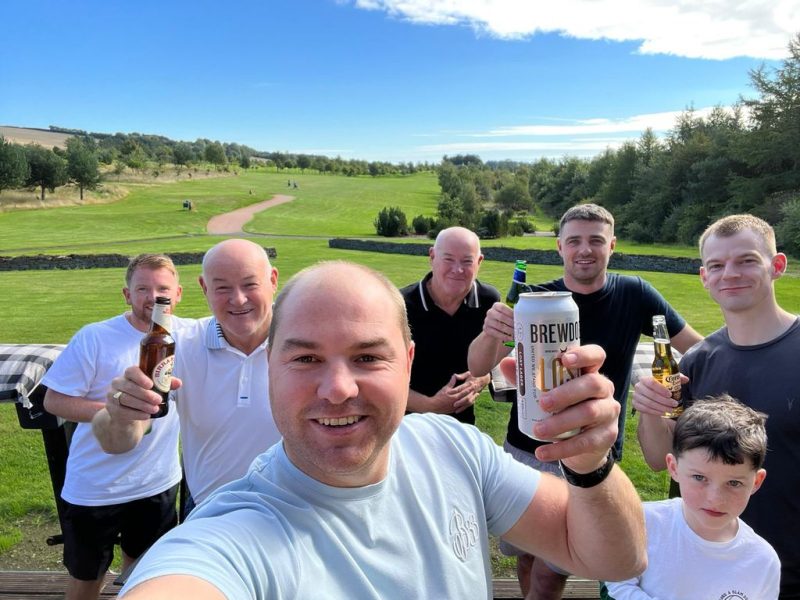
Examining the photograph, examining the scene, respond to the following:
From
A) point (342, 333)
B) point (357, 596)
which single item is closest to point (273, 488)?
point (357, 596)

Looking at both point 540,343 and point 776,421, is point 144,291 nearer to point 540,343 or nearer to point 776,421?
point 540,343

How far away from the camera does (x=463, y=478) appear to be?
1814mm

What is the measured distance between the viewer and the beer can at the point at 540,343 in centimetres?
159

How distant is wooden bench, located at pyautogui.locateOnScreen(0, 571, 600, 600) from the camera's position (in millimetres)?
3645

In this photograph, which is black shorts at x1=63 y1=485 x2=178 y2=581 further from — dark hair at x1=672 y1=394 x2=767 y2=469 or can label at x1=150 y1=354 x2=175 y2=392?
dark hair at x1=672 y1=394 x2=767 y2=469

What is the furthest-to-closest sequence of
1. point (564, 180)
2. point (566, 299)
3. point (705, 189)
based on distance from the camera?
point (564, 180)
point (705, 189)
point (566, 299)

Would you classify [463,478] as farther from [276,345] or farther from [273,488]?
[276,345]

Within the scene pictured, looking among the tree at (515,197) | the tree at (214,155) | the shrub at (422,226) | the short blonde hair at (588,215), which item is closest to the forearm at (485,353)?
the short blonde hair at (588,215)

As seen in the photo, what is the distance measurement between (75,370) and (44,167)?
75024 millimetres

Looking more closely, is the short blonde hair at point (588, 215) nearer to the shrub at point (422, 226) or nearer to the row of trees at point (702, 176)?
the row of trees at point (702, 176)

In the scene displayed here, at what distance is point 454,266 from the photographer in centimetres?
415

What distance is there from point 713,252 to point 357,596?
2.65 meters

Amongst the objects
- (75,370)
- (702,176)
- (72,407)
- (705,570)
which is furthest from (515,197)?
(705,570)

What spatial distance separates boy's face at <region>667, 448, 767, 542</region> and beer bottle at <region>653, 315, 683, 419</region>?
1.42 ft
